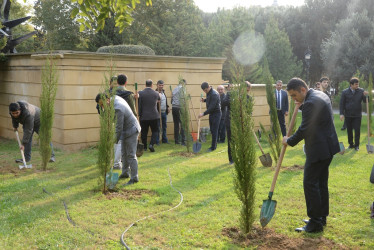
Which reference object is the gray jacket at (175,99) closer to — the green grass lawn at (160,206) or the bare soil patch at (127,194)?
the green grass lawn at (160,206)

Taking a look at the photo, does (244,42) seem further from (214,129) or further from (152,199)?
(152,199)

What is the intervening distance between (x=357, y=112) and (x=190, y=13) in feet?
92.7

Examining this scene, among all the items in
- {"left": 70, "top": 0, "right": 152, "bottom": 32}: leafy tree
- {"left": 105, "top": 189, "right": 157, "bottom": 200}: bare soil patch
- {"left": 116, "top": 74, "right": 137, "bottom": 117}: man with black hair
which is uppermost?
{"left": 70, "top": 0, "right": 152, "bottom": 32}: leafy tree

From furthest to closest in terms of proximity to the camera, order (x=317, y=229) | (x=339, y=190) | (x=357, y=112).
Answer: (x=357, y=112)
(x=339, y=190)
(x=317, y=229)

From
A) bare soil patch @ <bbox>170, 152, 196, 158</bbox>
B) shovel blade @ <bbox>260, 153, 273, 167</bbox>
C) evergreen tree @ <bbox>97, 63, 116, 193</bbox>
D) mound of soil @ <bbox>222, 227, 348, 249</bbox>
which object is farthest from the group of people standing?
shovel blade @ <bbox>260, 153, 273, 167</bbox>

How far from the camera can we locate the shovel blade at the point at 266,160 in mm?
8727

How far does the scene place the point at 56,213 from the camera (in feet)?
18.9

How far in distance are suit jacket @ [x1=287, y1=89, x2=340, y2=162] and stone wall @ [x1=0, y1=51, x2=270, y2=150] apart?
668 cm

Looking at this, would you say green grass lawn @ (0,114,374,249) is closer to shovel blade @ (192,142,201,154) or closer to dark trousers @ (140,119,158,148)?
shovel blade @ (192,142,201,154)

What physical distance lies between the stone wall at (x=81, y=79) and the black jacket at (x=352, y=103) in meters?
4.99

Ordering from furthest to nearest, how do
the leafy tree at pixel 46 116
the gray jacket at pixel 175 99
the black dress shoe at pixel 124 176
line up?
1. the gray jacket at pixel 175 99
2. the leafy tree at pixel 46 116
3. the black dress shoe at pixel 124 176

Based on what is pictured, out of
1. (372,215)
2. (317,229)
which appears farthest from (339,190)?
(317,229)

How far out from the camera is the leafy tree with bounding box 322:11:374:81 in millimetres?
27297

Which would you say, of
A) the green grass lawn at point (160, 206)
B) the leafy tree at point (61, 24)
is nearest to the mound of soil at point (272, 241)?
the green grass lawn at point (160, 206)
